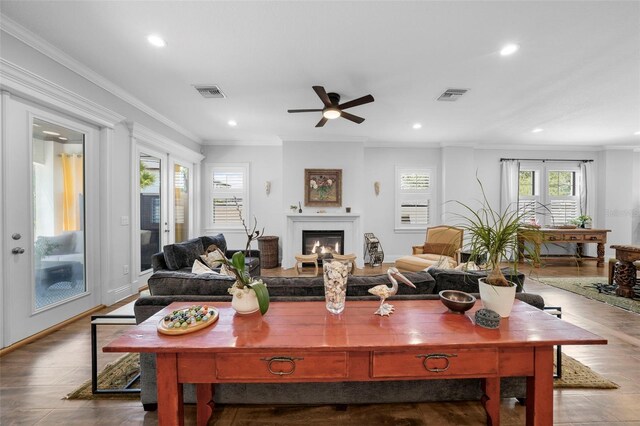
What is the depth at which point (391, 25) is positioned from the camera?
2.16 meters

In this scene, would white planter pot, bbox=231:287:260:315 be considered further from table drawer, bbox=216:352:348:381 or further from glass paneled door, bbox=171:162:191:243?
glass paneled door, bbox=171:162:191:243

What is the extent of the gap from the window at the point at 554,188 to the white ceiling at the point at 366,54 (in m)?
1.99

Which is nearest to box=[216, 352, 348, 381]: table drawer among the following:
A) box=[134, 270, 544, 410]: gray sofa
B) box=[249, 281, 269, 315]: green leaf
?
box=[249, 281, 269, 315]: green leaf

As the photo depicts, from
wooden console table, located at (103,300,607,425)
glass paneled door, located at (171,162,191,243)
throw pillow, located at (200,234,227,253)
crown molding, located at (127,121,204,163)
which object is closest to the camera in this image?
wooden console table, located at (103,300,607,425)

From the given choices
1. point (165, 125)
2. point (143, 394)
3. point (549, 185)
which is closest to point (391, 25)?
point (143, 394)

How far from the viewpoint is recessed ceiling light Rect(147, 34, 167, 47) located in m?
2.31

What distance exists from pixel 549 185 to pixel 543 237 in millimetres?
6493

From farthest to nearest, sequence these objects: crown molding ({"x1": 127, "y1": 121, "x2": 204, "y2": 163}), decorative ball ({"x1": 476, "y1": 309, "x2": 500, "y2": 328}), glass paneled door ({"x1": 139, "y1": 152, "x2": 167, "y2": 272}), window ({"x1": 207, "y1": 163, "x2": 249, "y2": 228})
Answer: window ({"x1": 207, "y1": 163, "x2": 249, "y2": 228}) → glass paneled door ({"x1": 139, "y1": 152, "x2": 167, "y2": 272}) → crown molding ({"x1": 127, "y1": 121, "x2": 204, "y2": 163}) → decorative ball ({"x1": 476, "y1": 309, "x2": 500, "y2": 328})

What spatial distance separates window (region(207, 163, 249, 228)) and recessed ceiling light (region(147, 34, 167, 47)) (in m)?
3.76

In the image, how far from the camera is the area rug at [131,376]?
6.00 ft

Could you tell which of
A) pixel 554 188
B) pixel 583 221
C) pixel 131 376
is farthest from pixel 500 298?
pixel 554 188

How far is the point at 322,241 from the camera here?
18.6ft

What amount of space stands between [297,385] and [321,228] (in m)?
4.09

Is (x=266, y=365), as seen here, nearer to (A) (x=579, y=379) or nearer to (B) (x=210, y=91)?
(A) (x=579, y=379)
